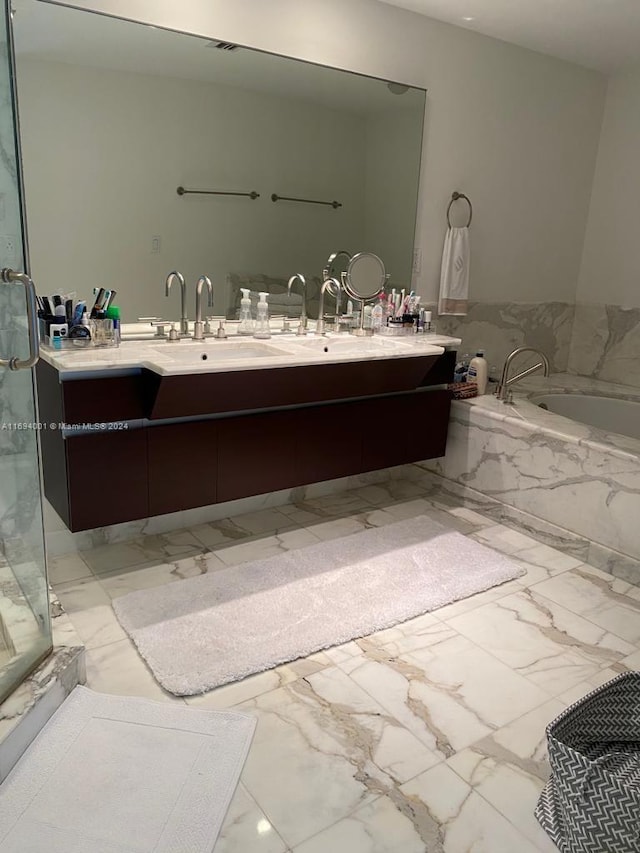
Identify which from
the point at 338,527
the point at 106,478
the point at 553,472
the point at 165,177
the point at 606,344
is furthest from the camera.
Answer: the point at 606,344

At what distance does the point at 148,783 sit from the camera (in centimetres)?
161

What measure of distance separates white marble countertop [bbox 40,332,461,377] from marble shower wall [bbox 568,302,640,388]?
142cm

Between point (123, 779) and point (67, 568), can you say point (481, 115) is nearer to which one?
point (67, 568)

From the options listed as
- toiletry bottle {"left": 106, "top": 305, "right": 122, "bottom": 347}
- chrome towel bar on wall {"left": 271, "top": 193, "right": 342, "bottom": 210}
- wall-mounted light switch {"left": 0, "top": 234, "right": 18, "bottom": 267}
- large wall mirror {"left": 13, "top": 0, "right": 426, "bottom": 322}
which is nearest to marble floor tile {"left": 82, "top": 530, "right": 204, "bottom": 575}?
toiletry bottle {"left": 106, "top": 305, "right": 122, "bottom": 347}

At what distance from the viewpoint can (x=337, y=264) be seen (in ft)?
10.6

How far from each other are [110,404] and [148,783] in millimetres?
1208

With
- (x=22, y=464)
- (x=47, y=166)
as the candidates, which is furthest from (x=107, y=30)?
(x=22, y=464)

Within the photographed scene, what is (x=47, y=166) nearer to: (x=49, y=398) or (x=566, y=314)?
(x=49, y=398)

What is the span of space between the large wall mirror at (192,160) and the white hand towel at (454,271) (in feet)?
0.78

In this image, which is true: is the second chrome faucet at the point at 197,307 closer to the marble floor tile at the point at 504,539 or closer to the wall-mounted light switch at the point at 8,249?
the wall-mounted light switch at the point at 8,249

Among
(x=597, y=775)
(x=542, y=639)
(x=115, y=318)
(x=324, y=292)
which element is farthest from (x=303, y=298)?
(x=597, y=775)

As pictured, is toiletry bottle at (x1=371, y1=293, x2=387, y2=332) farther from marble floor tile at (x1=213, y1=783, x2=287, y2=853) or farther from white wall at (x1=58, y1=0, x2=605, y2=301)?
marble floor tile at (x1=213, y1=783, x2=287, y2=853)

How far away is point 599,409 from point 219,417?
2283mm

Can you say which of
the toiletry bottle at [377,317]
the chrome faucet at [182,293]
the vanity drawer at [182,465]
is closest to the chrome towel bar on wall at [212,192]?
the chrome faucet at [182,293]
